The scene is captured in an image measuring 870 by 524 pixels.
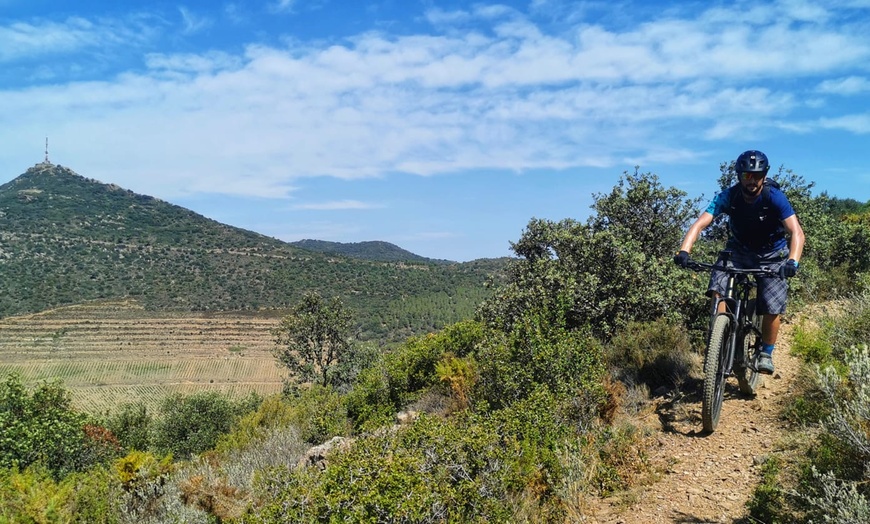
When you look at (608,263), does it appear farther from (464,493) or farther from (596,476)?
(464,493)

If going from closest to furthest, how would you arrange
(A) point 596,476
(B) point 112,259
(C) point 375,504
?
1. (C) point 375,504
2. (A) point 596,476
3. (B) point 112,259

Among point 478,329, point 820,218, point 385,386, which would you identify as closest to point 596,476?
point 478,329

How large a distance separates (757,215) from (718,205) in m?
0.35

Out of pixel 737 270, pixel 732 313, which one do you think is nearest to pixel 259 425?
pixel 732 313

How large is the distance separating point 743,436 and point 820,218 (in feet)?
35.6

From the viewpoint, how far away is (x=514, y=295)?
1034 cm

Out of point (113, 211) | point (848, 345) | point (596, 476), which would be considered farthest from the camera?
point (113, 211)

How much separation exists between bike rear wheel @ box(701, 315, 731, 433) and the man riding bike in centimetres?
22

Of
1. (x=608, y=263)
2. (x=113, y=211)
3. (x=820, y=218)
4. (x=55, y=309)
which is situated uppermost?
(x=113, y=211)

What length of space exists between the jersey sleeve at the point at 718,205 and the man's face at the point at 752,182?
214 millimetres

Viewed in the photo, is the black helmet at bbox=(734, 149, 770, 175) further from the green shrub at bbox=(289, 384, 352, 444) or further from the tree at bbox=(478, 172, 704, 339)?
the green shrub at bbox=(289, 384, 352, 444)

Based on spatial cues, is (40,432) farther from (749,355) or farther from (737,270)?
(737,270)

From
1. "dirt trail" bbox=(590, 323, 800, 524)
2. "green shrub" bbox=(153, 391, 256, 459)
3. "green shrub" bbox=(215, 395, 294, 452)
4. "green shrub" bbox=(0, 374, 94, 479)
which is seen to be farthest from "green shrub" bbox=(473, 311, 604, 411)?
"green shrub" bbox=(153, 391, 256, 459)

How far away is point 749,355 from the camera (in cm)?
534
